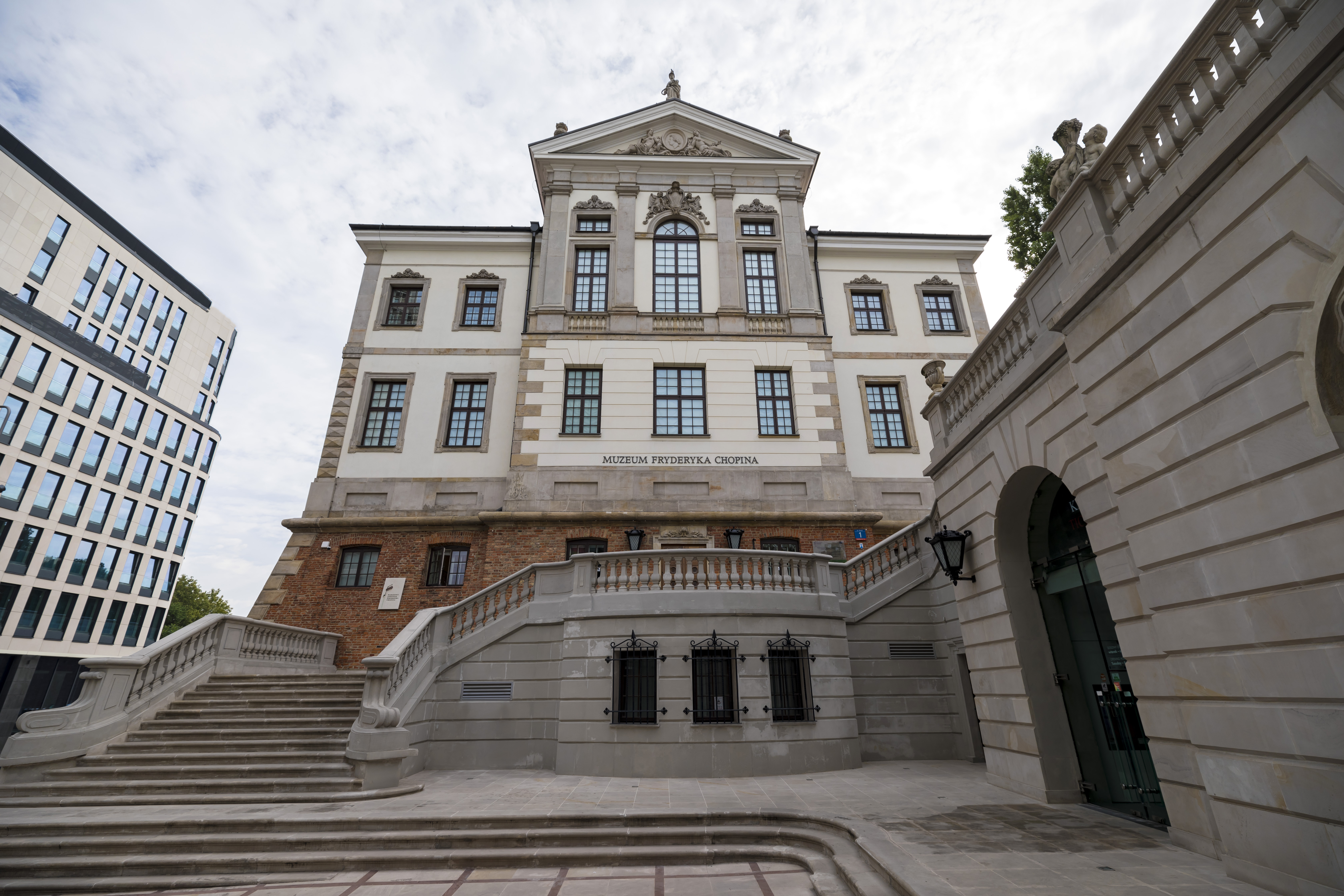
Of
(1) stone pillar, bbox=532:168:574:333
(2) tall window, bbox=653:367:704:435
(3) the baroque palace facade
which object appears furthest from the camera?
(1) stone pillar, bbox=532:168:574:333

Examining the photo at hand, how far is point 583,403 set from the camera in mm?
20312

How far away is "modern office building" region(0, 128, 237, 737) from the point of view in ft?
126

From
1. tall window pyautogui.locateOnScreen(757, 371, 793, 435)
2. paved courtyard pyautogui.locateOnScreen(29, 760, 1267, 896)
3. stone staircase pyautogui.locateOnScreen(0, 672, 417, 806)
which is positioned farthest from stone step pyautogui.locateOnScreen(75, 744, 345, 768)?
tall window pyautogui.locateOnScreen(757, 371, 793, 435)

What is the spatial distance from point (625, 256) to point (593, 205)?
2728 mm

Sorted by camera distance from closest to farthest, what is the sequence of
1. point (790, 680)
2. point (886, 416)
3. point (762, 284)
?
point (790, 680)
point (886, 416)
point (762, 284)

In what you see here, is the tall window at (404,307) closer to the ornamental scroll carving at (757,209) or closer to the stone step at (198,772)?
the ornamental scroll carving at (757,209)

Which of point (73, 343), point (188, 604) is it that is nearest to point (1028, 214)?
point (73, 343)

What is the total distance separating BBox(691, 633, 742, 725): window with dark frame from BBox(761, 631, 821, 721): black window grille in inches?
27.9

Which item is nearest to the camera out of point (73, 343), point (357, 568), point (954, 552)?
point (954, 552)

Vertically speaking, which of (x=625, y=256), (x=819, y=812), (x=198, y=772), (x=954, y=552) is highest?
(x=625, y=256)

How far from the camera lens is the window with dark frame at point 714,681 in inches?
468

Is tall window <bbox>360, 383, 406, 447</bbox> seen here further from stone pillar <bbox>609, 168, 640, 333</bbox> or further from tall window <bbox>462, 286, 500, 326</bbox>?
stone pillar <bbox>609, 168, 640, 333</bbox>

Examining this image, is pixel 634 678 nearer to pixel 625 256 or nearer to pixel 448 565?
pixel 448 565

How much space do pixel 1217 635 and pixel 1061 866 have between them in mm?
2590
